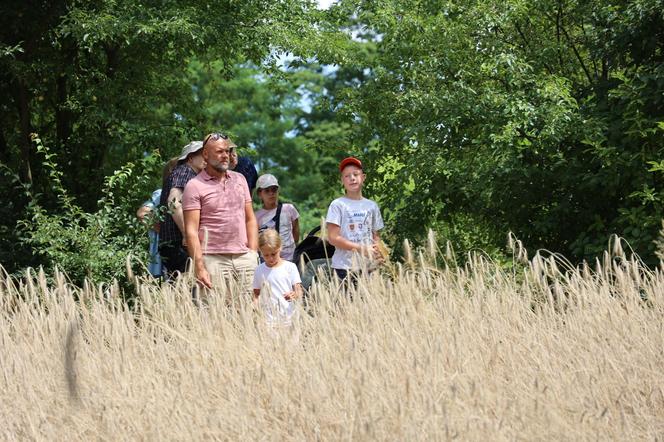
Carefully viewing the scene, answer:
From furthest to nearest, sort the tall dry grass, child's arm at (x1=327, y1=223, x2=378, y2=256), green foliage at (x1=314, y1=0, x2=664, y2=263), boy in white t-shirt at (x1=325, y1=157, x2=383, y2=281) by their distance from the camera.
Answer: green foliage at (x1=314, y1=0, x2=664, y2=263), boy in white t-shirt at (x1=325, y1=157, x2=383, y2=281), child's arm at (x1=327, y1=223, x2=378, y2=256), the tall dry grass

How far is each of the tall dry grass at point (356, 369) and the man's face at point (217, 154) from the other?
0.97 metres

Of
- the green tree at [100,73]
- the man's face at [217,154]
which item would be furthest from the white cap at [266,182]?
the green tree at [100,73]

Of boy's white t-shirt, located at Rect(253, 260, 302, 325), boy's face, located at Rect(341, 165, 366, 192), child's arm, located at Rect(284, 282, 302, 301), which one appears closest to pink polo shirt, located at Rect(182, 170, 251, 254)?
boy's white t-shirt, located at Rect(253, 260, 302, 325)

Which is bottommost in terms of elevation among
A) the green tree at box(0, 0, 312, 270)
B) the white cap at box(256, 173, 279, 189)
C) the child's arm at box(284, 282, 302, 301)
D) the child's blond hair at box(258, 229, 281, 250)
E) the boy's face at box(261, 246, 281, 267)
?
the child's arm at box(284, 282, 302, 301)

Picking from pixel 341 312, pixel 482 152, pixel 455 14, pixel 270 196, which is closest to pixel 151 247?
pixel 270 196

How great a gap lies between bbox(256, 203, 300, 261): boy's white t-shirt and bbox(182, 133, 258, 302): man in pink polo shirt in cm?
117

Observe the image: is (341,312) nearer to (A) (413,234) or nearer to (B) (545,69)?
(A) (413,234)

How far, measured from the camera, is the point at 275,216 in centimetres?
894

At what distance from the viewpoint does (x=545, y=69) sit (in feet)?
38.4

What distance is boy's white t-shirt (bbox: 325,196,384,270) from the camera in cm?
772

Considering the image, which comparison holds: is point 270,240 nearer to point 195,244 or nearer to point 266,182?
point 195,244

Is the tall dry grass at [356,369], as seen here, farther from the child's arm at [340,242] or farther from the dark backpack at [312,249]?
the dark backpack at [312,249]

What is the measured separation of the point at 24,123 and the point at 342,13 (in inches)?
149

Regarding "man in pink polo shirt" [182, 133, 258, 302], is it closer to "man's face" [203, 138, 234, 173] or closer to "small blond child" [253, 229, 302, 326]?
"man's face" [203, 138, 234, 173]
